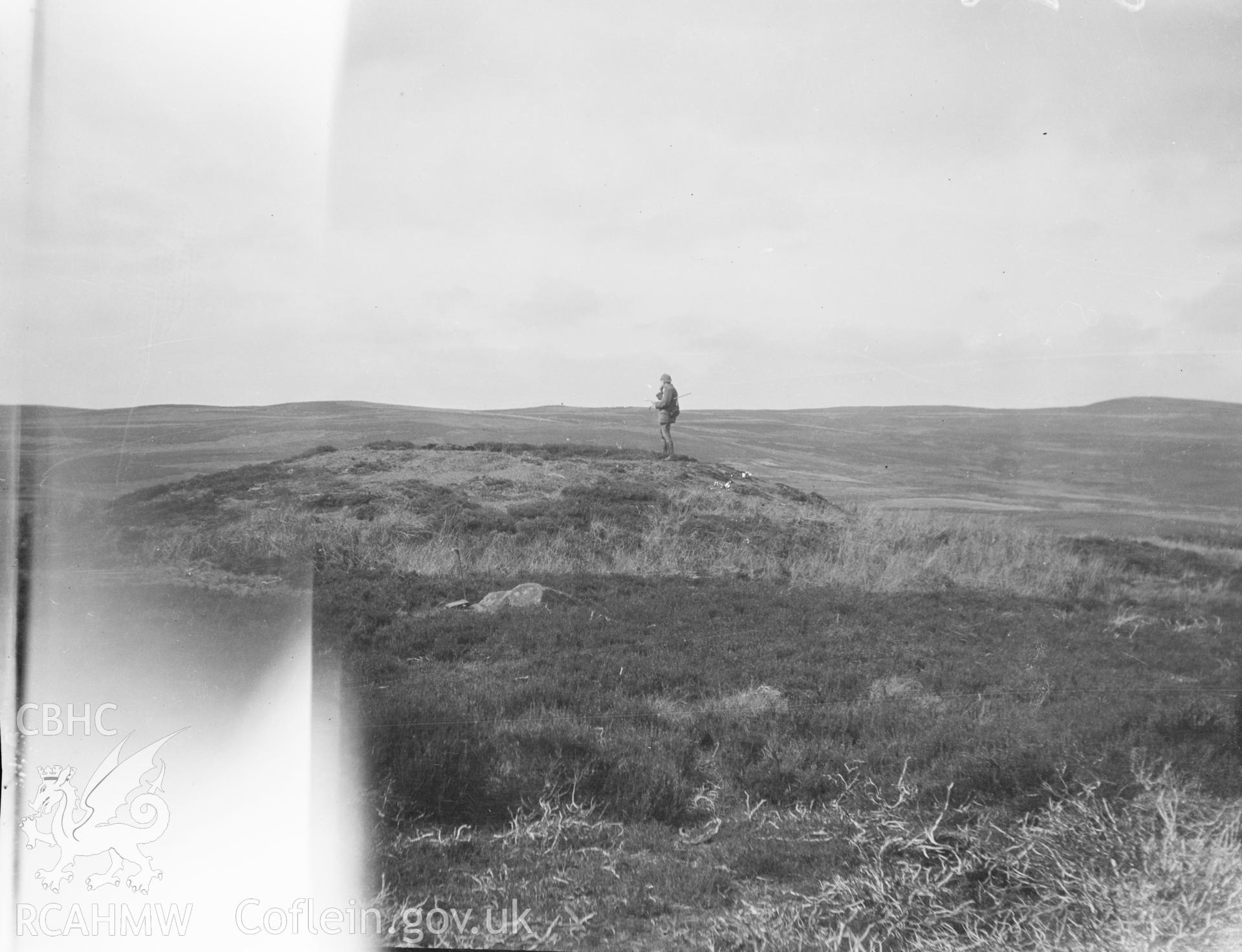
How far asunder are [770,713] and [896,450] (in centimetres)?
364

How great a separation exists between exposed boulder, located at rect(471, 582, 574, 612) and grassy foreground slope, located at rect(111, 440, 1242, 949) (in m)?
0.17

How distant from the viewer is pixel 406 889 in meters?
5.15

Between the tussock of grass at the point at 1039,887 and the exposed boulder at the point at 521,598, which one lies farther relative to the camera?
the exposed boulder at the point at 521,598

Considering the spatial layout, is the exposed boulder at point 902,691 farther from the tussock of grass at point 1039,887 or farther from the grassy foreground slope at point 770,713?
the tussock of grass at point 1039,887

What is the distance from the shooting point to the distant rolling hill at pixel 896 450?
6.87 metres

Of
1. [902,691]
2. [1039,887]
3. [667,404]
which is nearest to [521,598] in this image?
[667,404]

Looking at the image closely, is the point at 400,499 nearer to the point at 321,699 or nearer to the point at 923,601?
the point at 321,699

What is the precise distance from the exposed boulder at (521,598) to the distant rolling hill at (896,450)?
229cm

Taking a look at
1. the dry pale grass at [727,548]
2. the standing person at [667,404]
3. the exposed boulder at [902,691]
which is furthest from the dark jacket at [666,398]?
the exposed boulder at [902,691]

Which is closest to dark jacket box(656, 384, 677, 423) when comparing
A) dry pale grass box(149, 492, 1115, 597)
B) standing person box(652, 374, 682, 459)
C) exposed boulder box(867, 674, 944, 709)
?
standing person box(652, 374, 682, 459)

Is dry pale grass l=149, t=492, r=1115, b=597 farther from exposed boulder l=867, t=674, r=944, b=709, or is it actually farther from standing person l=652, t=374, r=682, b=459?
exposed boulder l=867, t=674, r=944, b=709

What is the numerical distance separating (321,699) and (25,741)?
5.78 ft

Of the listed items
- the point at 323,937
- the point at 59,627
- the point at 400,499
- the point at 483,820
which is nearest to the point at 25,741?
the point at 59,627

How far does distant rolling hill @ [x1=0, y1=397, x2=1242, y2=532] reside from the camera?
22.5ft
